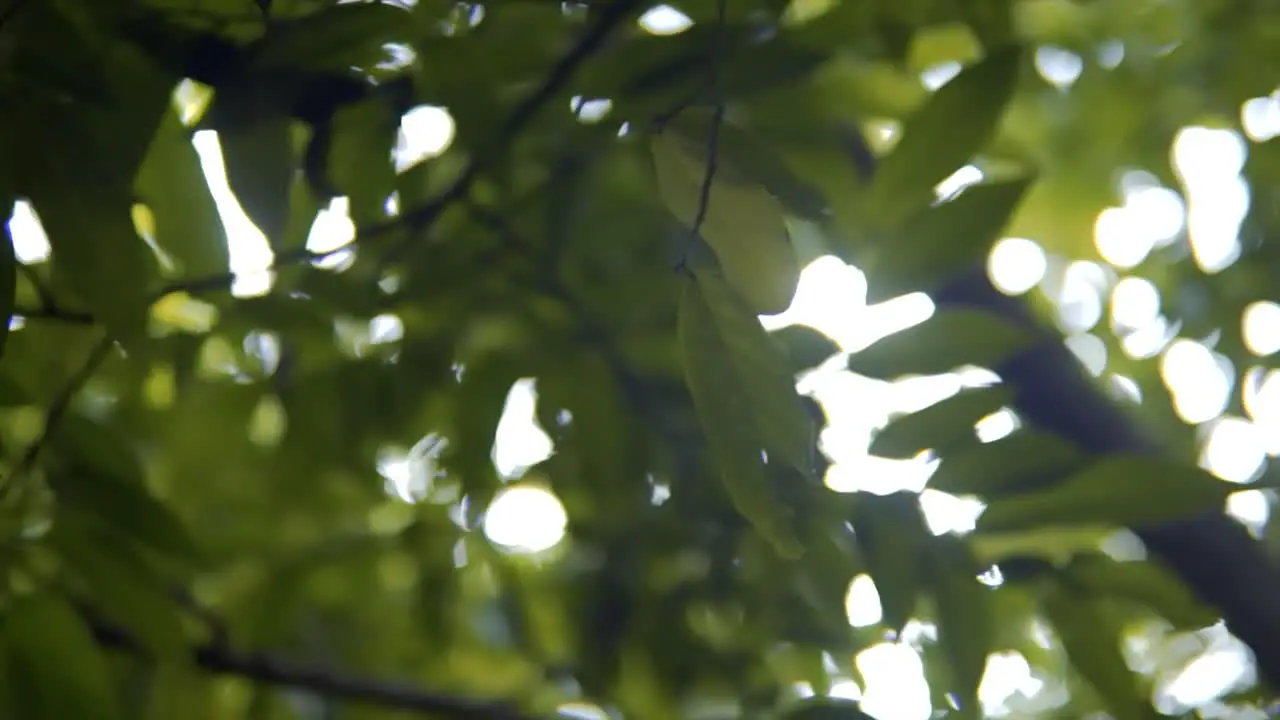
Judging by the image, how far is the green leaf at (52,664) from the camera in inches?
20.1

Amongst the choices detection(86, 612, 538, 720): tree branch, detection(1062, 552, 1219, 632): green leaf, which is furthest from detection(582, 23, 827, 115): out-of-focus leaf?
detection(86, 612, 538, 720): tree branch

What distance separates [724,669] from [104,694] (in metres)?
0.40

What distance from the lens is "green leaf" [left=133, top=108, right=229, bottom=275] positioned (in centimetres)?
50

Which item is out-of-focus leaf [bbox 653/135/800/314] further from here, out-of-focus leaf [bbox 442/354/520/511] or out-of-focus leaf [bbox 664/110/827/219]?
out-of-focus leaf [bbox 442/354/520/511]

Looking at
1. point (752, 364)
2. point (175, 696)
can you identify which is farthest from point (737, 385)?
point (175, 696)

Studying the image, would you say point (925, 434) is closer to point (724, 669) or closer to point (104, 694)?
point (724, 669)

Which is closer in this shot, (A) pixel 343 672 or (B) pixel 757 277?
(B) pixel 757 277

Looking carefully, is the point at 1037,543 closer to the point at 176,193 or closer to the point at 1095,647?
the point at 1095,647

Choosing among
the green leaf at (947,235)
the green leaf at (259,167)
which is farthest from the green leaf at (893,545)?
the green leaf at (259,167)

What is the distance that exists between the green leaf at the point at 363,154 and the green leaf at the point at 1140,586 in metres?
0.43

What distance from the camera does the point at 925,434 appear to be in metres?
0.56

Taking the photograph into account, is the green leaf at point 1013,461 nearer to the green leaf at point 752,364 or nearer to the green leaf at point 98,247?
the green leaf at point 752,364

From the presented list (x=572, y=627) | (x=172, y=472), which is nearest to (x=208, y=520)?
(x=172, y=472)

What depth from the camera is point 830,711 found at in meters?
0.57
